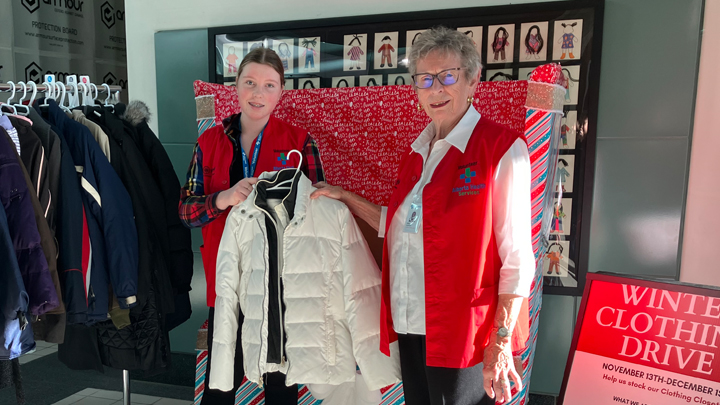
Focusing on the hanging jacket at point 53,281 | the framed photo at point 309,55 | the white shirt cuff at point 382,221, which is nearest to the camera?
the white shirt cuff at point 382,221

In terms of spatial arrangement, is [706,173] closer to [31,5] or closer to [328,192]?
[328,192]

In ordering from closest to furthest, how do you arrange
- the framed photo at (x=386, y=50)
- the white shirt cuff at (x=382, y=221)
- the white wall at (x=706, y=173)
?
the white shirt cuff at (x=382, y=221), the white wall at (x=706, y=173), the framed photo at (x=386, y=50)

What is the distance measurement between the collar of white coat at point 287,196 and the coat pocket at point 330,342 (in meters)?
0.39

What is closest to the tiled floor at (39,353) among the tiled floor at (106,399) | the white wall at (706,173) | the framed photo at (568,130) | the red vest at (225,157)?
the tiled floor at (106,399)

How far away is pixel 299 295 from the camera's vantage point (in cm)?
174

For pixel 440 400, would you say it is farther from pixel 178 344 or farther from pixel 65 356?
pixel 178 344

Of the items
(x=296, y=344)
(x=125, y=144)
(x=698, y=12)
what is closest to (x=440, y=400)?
(x=296, y=344)

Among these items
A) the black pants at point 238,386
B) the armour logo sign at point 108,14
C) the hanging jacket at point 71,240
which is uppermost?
the armour logo sign at point 108,14

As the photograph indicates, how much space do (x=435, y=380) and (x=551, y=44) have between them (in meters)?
1.62

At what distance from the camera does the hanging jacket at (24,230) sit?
1711 millimetres

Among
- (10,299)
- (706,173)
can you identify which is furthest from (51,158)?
(706,173)

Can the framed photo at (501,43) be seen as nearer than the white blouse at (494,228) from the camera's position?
No

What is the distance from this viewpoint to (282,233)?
1.79m

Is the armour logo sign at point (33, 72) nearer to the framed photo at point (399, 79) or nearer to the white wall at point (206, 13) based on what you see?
the white wall at point (206, 13)
